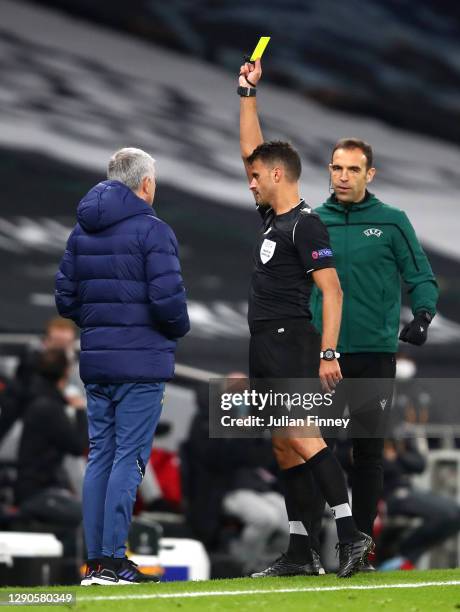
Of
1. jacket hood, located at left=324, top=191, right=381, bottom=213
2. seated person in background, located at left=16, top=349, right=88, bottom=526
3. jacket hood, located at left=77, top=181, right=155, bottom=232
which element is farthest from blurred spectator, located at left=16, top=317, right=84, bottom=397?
jacket hood, located at left=77, top=181, right=155, bottom=232

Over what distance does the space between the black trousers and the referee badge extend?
644 millimetres

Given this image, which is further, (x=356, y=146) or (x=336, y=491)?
(x=356, y=146)

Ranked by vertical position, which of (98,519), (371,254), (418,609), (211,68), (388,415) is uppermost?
(211,68)

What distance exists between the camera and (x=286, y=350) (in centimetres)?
523

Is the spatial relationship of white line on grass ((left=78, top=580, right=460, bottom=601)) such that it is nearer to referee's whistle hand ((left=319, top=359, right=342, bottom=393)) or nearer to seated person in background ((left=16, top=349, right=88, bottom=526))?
referee's whistle hand ((left=319, top=359, right=342, bottom=393))

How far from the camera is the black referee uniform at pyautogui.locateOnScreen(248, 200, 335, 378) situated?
17.1 feet

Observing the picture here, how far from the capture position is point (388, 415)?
5820 millimetres

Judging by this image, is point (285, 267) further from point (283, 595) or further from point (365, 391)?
point (283, 595)

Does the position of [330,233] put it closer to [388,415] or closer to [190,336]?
[388,415]

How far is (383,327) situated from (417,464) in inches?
168

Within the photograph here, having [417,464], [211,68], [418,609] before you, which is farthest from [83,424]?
[211,68]

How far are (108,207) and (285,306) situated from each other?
716mm

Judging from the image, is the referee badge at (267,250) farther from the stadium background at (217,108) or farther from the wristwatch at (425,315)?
the stadium background at (217,108)

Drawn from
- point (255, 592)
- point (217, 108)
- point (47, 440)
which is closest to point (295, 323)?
point (255, 592)
